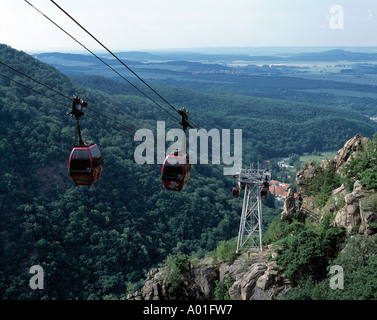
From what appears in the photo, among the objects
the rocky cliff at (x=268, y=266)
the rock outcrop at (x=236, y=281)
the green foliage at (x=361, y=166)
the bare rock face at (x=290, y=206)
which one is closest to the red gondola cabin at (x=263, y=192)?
the rocky cliff at (x=268, y=266)

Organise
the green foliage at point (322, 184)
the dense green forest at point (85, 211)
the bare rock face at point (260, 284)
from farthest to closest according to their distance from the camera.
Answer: the dense green forest at point (85, 211)
the green foliage at point (322, 184)
the bare rock face at point (260, 284)

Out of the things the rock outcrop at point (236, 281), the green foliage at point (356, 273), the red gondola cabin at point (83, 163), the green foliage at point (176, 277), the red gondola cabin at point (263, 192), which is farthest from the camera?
the red gondola cabin at point (263, 192)

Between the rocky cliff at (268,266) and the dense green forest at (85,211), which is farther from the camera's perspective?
the dense green forest at (85,211)

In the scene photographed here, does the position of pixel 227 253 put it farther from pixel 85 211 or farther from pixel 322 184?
pixel 85 211

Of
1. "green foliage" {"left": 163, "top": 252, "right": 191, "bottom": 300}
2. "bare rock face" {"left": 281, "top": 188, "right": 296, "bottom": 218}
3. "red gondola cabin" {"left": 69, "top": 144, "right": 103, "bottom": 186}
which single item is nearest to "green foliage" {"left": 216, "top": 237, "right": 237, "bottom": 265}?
"green foliage" {"left": 163, "top": 252, "right": 191, "bottom": 300}

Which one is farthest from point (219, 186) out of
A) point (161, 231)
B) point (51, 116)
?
point (51, 116)

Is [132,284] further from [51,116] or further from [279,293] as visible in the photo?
[51,116]

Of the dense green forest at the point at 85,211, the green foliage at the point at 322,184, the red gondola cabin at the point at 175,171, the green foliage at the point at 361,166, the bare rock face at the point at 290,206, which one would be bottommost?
the dense green forest at the point at 85,211

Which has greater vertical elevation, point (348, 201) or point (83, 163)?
point (83, 163)

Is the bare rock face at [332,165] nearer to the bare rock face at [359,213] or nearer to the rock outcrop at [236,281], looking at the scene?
the bare rock face at [359,213]

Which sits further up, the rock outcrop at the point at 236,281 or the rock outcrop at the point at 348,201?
the rock outcrop at the point at 348,201

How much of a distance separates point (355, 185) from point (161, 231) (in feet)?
148

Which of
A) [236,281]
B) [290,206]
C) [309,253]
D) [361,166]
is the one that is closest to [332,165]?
[290,206]

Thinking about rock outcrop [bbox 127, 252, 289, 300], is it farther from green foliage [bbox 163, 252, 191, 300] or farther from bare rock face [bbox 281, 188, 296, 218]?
bare rock face [bbox 281, 188, 296, 218]
